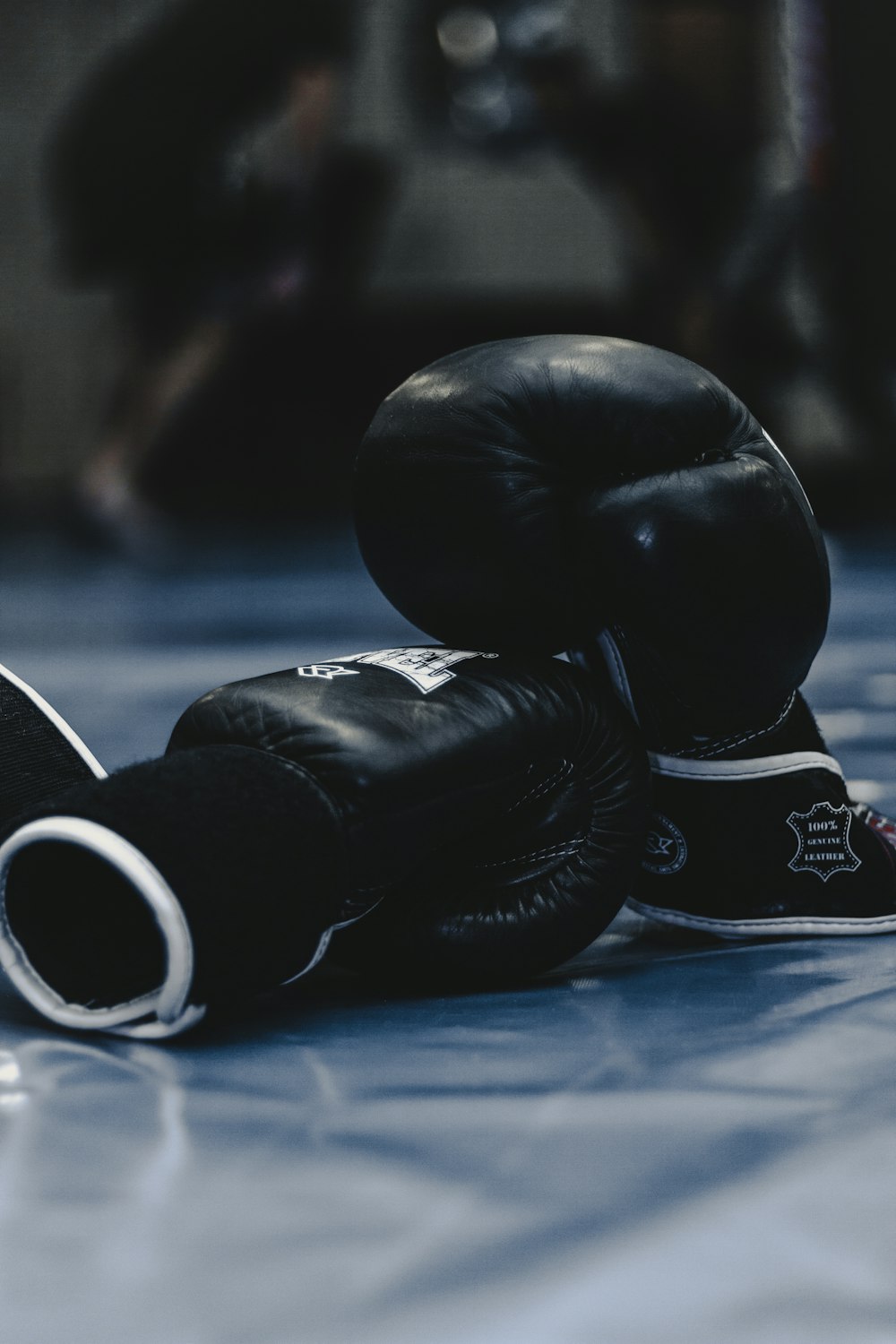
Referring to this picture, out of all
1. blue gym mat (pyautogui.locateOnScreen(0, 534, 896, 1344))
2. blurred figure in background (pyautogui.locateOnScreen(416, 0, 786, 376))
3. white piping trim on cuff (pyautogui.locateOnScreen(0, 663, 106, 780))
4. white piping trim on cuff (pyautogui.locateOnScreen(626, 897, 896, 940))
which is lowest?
white piping trim on cuff (pyautogui.locateOnScreen(626, 897, 896, 940))

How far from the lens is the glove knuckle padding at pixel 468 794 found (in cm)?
76

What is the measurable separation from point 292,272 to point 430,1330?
5000 mm

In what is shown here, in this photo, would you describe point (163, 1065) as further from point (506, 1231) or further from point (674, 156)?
point (674, 156)

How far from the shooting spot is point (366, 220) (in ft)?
19.9

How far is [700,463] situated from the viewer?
34.0 inches

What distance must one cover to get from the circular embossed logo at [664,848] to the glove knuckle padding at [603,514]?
0.09m

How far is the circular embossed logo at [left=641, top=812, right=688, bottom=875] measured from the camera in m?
0.93

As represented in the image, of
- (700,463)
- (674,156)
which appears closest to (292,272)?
(674,156)

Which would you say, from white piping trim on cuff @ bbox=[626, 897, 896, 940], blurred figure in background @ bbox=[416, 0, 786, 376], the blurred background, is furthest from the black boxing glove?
blurred figure in background @ bbox=[416, 0, 786, 376]

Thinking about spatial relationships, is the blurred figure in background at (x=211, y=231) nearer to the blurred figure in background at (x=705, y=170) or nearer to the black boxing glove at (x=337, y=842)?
the blurred figure in background at (x=705, y=170)

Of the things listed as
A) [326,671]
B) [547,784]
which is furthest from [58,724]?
[547,784]

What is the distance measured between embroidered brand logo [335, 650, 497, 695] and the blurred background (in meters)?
4.39

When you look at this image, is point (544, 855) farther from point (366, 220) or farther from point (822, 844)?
point (366, 220)

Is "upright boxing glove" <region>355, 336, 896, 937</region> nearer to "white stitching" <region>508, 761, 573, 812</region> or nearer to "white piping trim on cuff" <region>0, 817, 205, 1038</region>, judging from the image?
"white stitching" <region>508, 761, 573, 812</region>
